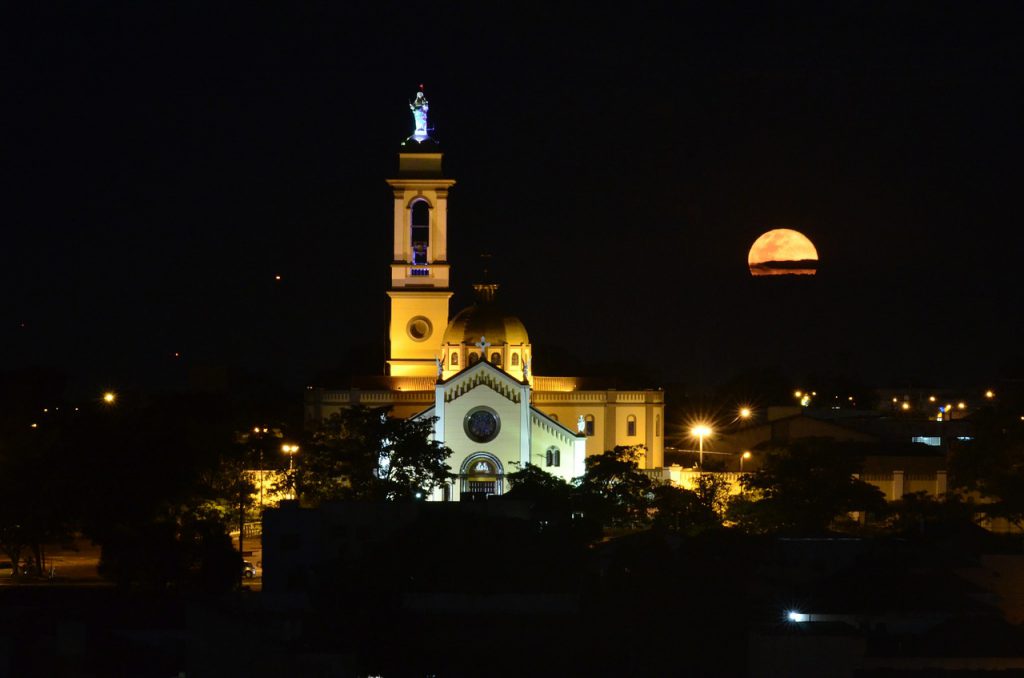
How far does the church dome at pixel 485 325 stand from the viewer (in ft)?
302

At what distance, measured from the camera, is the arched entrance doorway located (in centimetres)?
8481

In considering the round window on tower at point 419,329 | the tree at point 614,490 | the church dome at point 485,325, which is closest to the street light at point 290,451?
the church dome at point 485,325

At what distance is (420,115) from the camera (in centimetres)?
9938

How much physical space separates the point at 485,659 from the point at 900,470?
3724 centimetres

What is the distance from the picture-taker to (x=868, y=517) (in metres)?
74.6

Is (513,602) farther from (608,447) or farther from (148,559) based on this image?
(608,447)

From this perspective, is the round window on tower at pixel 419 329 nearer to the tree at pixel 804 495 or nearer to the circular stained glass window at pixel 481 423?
the circular stained glass window at pixel 481 423

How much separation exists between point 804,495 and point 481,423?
17711 millimetres

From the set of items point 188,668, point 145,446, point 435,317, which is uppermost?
point 435,317

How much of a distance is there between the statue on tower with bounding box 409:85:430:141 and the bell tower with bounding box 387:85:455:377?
54cm

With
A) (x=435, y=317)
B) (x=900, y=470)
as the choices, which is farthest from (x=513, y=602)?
(x=435, y=317)

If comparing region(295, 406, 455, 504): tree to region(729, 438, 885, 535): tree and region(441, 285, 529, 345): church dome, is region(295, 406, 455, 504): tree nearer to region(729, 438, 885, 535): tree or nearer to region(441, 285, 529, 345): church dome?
region(729, 438, 885, 535): tree

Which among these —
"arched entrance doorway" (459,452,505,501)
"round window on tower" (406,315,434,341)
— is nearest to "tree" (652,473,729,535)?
"arched entrance doorway" (459,452,505,501)

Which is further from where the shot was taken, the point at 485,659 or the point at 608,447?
the point at 608,447
